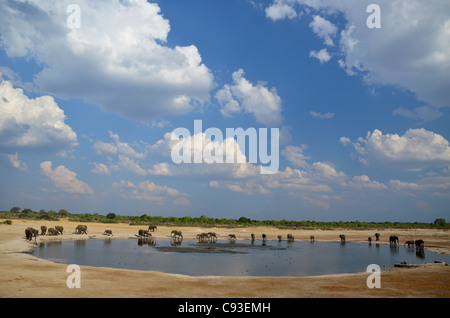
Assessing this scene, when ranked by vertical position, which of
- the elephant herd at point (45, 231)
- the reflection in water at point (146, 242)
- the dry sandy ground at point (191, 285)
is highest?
the dry sandy ground at point (191, 285)

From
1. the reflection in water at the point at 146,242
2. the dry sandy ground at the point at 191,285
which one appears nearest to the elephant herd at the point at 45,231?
the reflection in water at the point at 146,242

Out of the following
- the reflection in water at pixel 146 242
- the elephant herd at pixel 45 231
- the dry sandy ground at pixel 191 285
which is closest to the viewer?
the dry sandy ground at pixel 191 285

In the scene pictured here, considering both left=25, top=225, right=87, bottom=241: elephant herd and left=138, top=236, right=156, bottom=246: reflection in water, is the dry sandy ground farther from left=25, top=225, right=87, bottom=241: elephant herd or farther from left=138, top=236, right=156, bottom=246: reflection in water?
left=138, top=236, right=156, bottom=246: reflection in water

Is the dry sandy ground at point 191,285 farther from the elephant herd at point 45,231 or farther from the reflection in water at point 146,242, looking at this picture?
the reflection in water at point 146,242

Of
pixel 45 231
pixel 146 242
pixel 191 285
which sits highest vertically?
pixel 191 285

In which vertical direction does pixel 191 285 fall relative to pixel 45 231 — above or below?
above

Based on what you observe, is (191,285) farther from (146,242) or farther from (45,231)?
(45,231)

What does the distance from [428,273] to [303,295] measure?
40.8 feet

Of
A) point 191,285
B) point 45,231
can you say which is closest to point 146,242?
point 45,231

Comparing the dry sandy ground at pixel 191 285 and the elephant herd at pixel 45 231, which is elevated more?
the dry sandy ground at pixel 191 285
